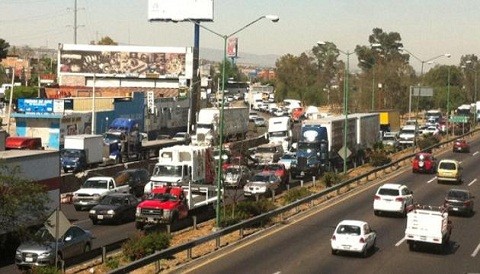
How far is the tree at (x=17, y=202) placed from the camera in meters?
19.0

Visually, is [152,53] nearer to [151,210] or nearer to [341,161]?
[341,161]

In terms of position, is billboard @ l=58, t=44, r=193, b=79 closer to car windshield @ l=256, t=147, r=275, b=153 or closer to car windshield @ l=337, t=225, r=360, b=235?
car windshield @ l=256, t=147, r=275, b=153

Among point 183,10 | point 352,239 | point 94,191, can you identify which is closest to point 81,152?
point 94,191

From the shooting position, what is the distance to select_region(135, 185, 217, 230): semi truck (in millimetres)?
30906

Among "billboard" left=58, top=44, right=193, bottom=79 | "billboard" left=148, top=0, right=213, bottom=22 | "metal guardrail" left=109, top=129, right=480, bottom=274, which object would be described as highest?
"billboard" left=148, top=0, right=213, bottom=22

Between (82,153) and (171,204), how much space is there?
66.0ft

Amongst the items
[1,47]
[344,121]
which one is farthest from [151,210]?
[1,47]

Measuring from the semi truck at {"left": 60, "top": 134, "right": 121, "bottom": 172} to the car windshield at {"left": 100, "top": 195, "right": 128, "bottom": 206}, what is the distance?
16.5 meters

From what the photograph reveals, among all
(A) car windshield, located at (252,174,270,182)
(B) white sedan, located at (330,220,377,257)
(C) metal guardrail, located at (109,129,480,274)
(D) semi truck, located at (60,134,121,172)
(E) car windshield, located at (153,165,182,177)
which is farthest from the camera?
(D) semi truck, located at (60,134,121,172)

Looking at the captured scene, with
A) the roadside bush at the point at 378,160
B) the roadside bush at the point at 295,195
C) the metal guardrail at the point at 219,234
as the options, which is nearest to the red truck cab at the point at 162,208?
Result: the metal guardrail at the point at 219,234

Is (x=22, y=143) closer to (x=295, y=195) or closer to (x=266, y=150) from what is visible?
(x=295, y=195)

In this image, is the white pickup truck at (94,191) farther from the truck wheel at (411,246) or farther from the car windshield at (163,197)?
the truck wheel at (411,246)

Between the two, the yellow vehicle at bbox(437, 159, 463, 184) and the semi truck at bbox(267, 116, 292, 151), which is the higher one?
the semi truck at bbox(267, 116, 292, 151)

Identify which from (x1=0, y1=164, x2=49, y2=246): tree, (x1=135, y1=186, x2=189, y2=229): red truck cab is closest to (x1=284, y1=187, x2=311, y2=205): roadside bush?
(x1=135, y1=186, x2=189, y2=229): red truck cab
